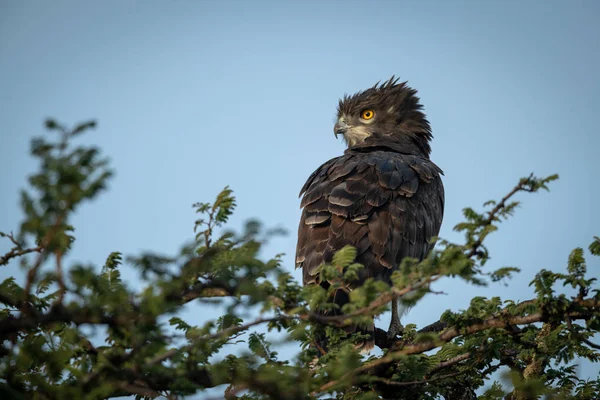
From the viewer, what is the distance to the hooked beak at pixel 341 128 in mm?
11305

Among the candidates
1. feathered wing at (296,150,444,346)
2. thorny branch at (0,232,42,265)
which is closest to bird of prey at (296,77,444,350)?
feathered wing at (296,150,444,346)

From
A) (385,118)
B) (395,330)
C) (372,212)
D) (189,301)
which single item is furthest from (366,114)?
(189,301)

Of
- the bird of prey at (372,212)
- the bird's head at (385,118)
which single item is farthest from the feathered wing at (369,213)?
the bird's head at (385,118)

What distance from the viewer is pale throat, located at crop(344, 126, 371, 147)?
11.1 metres

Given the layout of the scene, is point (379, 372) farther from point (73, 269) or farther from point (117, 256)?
point (73, 269)

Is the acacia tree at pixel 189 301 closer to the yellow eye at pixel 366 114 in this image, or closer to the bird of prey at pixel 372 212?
the bird of prey at pixel 372 212

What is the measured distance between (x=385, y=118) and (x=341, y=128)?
903 mm

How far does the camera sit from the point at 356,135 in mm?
11203

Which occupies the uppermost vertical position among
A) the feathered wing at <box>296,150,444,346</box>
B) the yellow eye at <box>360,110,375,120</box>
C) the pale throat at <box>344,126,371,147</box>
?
the yellow eye at <box>360,110,375,120</box>

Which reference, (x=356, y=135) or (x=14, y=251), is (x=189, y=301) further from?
(x=356, y=135)

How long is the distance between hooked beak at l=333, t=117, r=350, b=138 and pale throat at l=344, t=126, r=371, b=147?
77mm

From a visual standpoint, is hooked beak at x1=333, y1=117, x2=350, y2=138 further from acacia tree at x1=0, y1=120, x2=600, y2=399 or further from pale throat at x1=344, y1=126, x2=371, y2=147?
acacia tree at x1=0, y1=120, x2=600, y2=399

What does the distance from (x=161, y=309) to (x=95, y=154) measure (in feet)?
2.83

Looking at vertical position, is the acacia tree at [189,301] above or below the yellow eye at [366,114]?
below
